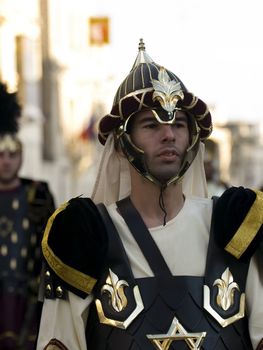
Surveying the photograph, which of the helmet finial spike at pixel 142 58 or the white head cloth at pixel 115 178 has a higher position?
the helmet finial spike at pixel 142 58

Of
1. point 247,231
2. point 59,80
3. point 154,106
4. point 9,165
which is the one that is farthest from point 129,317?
point 59,80

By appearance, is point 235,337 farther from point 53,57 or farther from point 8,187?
point 53,57

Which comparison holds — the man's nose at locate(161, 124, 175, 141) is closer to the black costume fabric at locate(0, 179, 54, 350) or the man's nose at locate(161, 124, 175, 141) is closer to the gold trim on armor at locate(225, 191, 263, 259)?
the gold trim on armor at locate(225, 191, 263, 259)

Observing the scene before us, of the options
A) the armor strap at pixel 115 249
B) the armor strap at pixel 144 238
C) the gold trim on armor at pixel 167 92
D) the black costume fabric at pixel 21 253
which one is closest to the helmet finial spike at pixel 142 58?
the gold trim on armor at pixel 167 92

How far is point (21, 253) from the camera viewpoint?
36.2ft

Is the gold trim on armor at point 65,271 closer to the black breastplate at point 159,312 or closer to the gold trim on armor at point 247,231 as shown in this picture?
the black breastplate at point 159,312

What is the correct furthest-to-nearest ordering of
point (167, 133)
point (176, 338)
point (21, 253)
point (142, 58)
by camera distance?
point (21, 253) < point (142, 58) < point (167, 133) < point (176, 338)

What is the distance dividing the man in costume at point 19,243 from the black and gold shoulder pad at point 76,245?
566 centimetres

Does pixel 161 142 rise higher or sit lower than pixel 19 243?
higher

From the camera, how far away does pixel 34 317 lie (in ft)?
35.8

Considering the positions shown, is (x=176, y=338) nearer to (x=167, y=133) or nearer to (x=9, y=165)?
(x=167, y=133)

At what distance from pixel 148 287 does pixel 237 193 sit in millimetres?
542

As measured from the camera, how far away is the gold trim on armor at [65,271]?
16.4ft

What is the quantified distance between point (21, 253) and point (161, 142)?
19.9 ft
